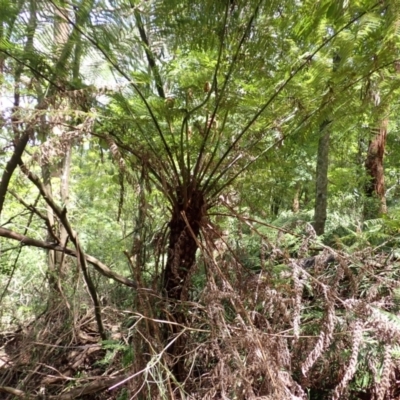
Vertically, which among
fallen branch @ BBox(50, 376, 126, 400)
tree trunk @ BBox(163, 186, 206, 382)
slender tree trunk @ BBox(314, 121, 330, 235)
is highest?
slender tree trunk @ BBox(314, 121, 330, 235)

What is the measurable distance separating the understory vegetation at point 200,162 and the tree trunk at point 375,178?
236 cm

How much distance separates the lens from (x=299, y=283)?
1.62 m

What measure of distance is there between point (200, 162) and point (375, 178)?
359 centimetres

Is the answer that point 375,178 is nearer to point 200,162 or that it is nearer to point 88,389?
point 200,162

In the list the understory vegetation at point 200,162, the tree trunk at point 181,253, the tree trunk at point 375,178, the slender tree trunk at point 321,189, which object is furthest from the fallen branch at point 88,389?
the tree trunk at point 375,178

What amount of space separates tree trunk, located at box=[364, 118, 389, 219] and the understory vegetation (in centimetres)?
236

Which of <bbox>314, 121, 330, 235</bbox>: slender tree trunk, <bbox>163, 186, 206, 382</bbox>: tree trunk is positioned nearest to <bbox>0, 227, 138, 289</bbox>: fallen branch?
<bbox>163, 186, 206, 382</bbox>: tree trunk

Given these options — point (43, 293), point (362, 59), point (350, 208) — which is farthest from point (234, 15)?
point (350, 208)

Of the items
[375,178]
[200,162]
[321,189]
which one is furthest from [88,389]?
[375,178]

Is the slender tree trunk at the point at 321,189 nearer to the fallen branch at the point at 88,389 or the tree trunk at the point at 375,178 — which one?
the tree trunk at the point at 375,178

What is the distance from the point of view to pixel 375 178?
477cm

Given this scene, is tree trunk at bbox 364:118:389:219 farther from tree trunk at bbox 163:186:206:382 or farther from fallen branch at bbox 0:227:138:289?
fallen branch at bbox 0:227:138:289

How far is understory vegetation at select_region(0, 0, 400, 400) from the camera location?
1.54 meters

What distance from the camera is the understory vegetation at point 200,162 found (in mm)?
1535
